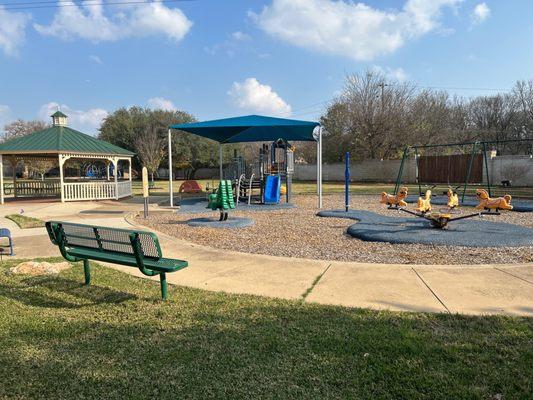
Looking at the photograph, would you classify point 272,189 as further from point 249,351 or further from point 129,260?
point 249,351

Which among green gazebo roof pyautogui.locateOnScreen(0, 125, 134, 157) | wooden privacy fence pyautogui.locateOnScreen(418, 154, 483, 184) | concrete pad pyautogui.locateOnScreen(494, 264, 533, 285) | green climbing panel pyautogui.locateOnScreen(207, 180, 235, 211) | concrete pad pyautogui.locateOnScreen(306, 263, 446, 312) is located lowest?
concrete pad pyautogui.locateOnScreen(494, 264, 533, 285)

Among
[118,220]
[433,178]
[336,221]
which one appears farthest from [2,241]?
[433,178]

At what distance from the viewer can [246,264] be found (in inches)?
244

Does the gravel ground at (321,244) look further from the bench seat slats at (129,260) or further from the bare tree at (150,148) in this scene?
the bare tree at (150,148)

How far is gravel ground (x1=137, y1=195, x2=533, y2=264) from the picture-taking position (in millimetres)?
A: 6609

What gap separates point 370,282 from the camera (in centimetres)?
515

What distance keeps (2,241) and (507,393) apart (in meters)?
9.06

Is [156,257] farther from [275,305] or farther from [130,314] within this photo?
[275,305]

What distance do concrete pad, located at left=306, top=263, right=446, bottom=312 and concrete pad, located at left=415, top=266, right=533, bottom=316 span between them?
178 millimetres

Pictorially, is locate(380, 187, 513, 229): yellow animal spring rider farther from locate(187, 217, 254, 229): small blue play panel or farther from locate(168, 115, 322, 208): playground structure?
locate(168, 115, 322, 208): playground structure

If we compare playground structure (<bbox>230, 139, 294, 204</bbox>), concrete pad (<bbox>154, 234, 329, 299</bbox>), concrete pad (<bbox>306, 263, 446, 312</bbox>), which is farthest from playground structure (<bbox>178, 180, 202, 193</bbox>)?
concrete pad (<bbox>306, 263, 446, 312</bbox>)

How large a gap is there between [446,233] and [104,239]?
6.86m

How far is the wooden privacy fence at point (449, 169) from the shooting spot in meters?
17.6

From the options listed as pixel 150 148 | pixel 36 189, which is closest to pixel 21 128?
pixel 150 148
